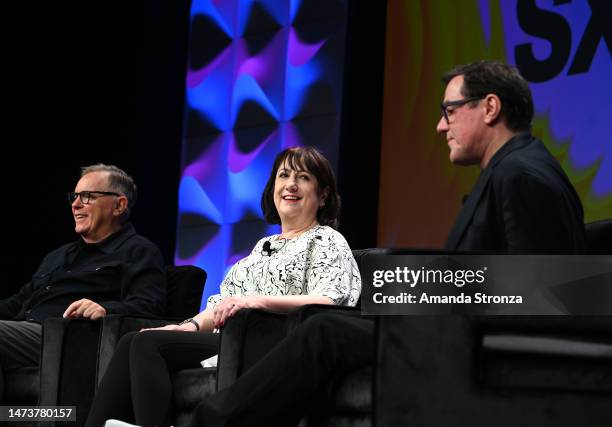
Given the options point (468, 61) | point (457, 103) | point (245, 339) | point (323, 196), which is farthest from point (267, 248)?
point (468, 61)

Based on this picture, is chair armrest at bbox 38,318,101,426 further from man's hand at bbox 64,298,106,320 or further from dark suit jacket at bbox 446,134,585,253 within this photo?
dark suit jacket at bbox 446,134,585,253

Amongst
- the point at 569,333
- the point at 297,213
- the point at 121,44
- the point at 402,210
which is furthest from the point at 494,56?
the point at 569,333

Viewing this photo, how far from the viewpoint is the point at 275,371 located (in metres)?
2.01

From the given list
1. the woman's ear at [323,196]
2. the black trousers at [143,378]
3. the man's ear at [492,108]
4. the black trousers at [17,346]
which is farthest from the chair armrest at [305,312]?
the black trousers at [17,346]

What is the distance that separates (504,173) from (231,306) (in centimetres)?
87

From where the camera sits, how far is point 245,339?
8.61 feet

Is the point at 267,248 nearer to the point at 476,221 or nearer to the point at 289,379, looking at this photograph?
the point at 476,221

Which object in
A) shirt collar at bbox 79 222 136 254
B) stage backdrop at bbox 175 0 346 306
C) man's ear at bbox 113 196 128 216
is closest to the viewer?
shirt collar at bbox 79 222 136 254

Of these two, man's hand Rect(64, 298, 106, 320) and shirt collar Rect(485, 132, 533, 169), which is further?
man's hand Rect(64, 298, 106, 320)

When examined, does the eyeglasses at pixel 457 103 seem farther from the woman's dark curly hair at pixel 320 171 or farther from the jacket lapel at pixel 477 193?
the woman's dark curly hair at pixel 320 171

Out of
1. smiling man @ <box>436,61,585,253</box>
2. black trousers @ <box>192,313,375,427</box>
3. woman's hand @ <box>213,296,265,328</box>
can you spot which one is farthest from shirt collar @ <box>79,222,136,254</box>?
black trousers @ <box>192,313,375,427</box>

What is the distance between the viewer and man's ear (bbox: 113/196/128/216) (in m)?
4.08

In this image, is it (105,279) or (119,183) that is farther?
(119,183)

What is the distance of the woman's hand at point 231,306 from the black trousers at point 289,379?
65 cm
